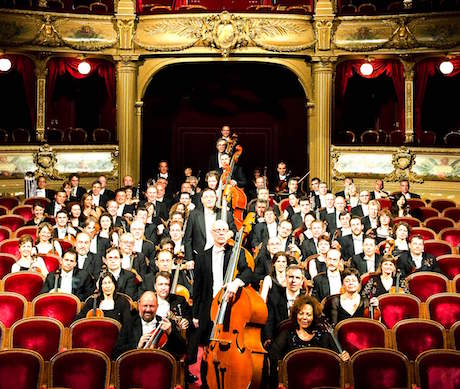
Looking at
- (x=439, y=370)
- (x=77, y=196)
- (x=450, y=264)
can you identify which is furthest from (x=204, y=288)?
(x=77, y=196)

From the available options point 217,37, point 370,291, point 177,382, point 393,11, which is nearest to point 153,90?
point 217,37

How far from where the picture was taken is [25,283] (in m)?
5.49

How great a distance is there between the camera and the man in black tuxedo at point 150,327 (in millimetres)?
4027

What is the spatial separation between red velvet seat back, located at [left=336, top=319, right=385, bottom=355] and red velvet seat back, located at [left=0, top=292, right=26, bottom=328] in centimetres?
243

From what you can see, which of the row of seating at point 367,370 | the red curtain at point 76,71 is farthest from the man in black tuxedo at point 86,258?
the red curtain at point 76,71

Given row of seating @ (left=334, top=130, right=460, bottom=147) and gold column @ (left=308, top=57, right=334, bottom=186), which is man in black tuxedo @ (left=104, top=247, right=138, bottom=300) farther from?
row of seating @ (left=334, top=130, right=460, bottom=147)

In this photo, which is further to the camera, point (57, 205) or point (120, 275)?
point (57, 205)

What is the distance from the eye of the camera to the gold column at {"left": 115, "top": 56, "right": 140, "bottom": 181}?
10.8m

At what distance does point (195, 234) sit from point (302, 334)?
1.53 meters

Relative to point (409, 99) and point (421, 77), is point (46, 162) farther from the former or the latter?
point (421, 77)

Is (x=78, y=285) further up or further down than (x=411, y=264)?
further down

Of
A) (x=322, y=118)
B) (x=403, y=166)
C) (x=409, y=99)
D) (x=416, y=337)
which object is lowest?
(x=416, y=337)

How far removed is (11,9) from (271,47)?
4.25m

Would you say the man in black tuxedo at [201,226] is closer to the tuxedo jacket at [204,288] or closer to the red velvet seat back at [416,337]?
the tuxedo jacket at [204,288]
